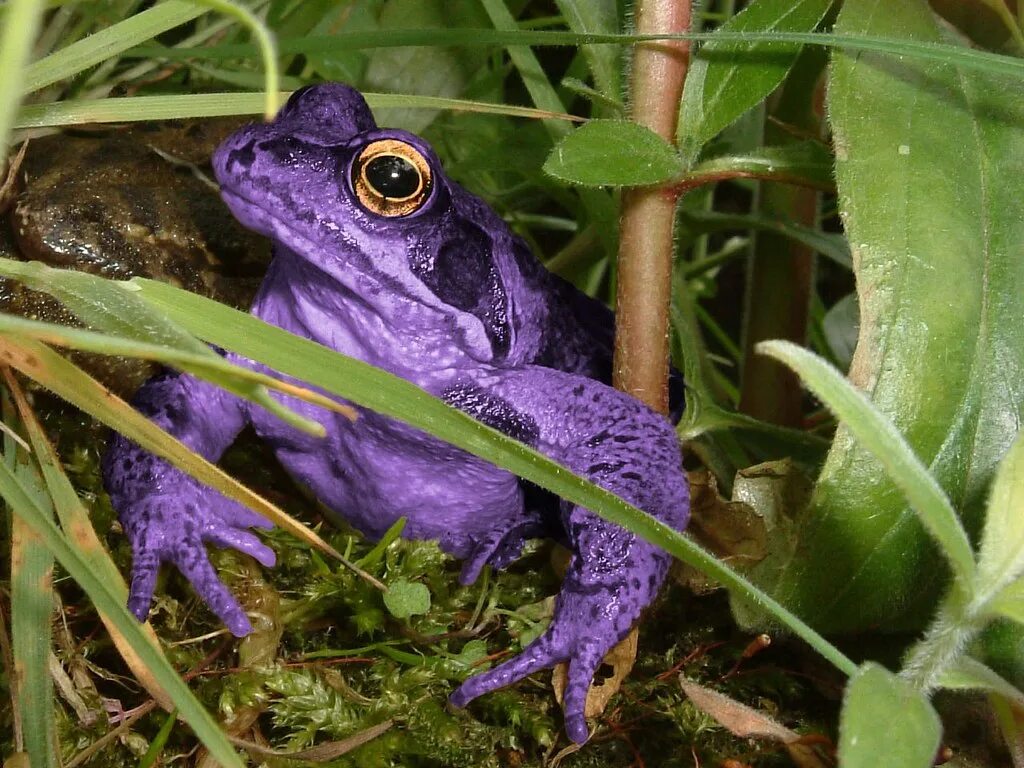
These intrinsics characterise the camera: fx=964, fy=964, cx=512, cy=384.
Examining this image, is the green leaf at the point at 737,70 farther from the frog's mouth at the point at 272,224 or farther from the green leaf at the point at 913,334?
the frog's mouth at the point at 272,224

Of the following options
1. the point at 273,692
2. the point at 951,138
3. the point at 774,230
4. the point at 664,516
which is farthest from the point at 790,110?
the point at 273,692

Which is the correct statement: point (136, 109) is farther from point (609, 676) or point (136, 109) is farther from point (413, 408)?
point (609, 676)

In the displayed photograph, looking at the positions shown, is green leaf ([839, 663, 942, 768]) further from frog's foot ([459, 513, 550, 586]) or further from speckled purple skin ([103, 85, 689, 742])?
frog's foot ([459, 513, 550, 586])

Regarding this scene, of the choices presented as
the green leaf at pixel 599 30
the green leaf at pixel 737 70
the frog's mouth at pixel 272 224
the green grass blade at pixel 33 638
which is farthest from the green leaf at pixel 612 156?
the green grass blade at pixel 33 638

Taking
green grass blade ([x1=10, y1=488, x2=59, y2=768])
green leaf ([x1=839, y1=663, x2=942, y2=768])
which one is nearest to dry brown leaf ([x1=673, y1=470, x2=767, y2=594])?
green leaf ([x1=839, y1=663, x2=942, y2=768])

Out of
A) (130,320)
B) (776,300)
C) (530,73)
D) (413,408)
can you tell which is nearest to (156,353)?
(130,320)
